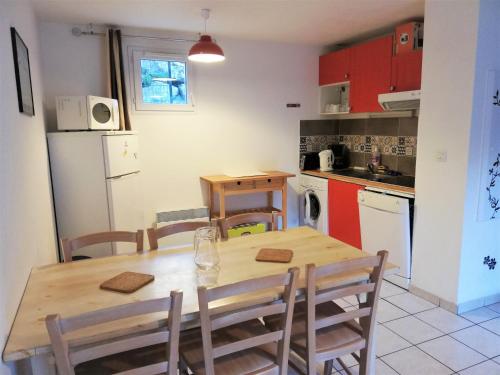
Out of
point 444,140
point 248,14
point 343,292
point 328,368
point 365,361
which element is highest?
point 248,14

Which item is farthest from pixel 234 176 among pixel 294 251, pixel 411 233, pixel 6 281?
pixel 6 281

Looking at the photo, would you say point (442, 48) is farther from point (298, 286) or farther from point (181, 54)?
point (181, 54)

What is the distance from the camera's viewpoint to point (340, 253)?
6.26ft

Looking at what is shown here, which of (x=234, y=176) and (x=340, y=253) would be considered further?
(x=234, y=176)

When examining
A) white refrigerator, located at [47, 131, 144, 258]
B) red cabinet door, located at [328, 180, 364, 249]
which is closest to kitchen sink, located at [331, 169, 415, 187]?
red cabinet door, located at [328, 180, 364, 249]

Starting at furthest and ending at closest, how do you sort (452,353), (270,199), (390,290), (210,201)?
(270,199) < (210,201) < (390,290) < (452,353)

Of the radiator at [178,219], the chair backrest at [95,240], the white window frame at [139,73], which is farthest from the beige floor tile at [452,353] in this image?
the white window frame at [139,73]

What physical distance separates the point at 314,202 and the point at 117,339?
329 centimetres

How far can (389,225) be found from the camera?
314 cm

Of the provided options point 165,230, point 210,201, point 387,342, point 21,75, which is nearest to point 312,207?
point 210,201

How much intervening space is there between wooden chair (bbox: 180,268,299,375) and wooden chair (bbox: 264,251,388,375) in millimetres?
112

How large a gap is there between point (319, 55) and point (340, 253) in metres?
3.27

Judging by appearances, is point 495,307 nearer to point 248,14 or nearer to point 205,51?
point 205,51

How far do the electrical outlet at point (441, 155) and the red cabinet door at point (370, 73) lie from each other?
3.37ft
